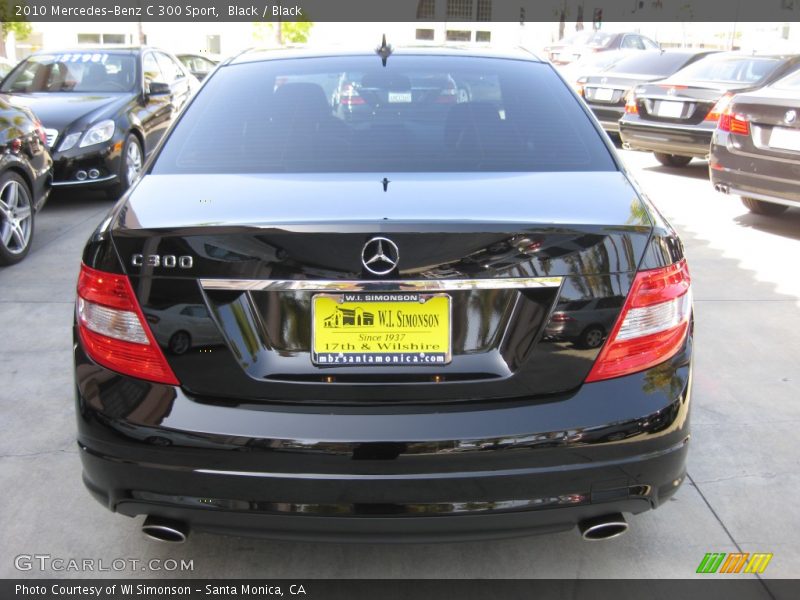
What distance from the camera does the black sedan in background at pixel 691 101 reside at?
1037 cm

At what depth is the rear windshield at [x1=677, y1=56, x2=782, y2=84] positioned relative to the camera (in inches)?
416

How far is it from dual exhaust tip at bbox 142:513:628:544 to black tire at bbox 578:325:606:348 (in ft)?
1.62

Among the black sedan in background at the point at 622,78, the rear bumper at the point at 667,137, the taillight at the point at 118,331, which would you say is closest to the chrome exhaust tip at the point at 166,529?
the taillight at the point at 118,331

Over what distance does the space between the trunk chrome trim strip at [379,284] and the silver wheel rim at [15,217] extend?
16.1 feet

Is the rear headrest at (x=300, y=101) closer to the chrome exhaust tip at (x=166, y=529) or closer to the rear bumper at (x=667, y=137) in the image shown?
the chrome exhaust tip at (x=166, y=529)

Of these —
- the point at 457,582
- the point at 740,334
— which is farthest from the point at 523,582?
the point at 740,334

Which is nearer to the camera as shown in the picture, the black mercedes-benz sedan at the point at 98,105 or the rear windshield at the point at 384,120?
the rear windshield at the point at 384,120

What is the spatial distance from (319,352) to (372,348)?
14 cm

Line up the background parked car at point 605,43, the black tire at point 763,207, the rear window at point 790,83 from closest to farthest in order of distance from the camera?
the rear window at point 790,83
the black tire at point 763,207
the background parked car at point 605,43

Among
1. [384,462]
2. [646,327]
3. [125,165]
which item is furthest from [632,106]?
[384,462]

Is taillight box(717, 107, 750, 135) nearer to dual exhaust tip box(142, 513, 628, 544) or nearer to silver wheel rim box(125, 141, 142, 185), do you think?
silver wheel rim box(125, 141, 142, 185)

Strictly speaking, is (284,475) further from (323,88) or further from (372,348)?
(323,88)

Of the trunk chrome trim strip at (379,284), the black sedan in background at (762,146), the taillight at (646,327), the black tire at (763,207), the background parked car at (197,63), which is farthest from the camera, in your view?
the background parked car at (197,63)

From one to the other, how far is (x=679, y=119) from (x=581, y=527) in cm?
916
